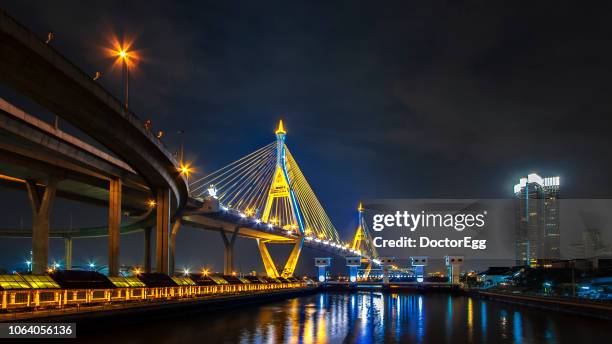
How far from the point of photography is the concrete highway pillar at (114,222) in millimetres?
47062

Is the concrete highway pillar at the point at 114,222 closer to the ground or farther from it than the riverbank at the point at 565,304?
farther from it

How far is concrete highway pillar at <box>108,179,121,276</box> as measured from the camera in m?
47.1

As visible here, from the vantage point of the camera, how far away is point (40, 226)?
157ft

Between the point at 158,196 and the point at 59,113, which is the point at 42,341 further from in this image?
the point at 158,196

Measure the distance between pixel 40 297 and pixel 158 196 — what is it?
25.8 m

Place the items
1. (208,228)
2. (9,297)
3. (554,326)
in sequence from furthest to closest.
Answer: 1. (208,228)
2. (554,326)
3. (9,297)

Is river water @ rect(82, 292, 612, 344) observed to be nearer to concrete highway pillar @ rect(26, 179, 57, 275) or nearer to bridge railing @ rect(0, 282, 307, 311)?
bridge railing @ rect(0, 282, 307, 311)

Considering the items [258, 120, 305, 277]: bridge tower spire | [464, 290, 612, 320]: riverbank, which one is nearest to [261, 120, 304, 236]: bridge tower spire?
[258, 120, 305, 277]: bridge tower spire

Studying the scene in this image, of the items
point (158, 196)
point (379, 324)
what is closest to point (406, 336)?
point (379, 324)

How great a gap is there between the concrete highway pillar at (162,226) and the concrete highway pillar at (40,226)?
806cm

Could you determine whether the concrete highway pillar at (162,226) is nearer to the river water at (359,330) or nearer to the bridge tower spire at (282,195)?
the river water at (359,330)

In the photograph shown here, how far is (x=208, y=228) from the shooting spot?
91625 millimetres

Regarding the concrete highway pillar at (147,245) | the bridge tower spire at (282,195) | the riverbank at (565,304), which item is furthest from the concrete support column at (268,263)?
the riverbank at (565,304)

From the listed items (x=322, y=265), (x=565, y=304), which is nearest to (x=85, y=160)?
(x=565, y=304)
